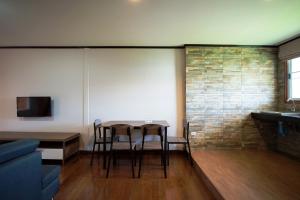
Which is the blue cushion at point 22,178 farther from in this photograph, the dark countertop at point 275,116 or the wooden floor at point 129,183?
the dark countertop at point 275,116

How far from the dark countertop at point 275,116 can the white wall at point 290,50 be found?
1244 mm

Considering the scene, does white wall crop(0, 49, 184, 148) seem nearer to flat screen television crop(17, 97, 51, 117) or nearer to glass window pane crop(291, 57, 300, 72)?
flat screen television crop(17, 97, 51, 117)

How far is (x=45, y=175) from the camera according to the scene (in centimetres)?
236

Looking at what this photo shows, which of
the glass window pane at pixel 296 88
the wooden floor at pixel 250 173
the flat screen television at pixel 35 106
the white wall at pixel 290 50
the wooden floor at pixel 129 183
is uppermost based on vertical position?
the white wall at pixel 290 50

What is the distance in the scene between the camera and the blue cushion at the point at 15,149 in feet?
5.88

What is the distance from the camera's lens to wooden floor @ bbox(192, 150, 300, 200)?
8.49 ft

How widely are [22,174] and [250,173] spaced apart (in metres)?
3.00

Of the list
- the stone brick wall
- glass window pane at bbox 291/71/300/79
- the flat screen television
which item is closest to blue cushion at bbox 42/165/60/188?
the flat screen television

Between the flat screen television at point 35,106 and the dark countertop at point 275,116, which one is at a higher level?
the flat screen television at point 35,106

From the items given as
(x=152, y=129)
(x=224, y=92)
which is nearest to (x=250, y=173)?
(x=152, y=129)

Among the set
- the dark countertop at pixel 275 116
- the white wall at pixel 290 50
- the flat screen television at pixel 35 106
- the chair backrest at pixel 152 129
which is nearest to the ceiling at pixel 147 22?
the white wall at pixel 290 50

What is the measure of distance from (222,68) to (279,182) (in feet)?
8.46

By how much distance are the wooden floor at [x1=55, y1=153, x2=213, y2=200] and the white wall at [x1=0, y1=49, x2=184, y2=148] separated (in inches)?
43.1

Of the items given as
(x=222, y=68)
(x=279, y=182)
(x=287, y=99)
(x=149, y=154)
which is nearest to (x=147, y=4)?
(x=222, y=68)
